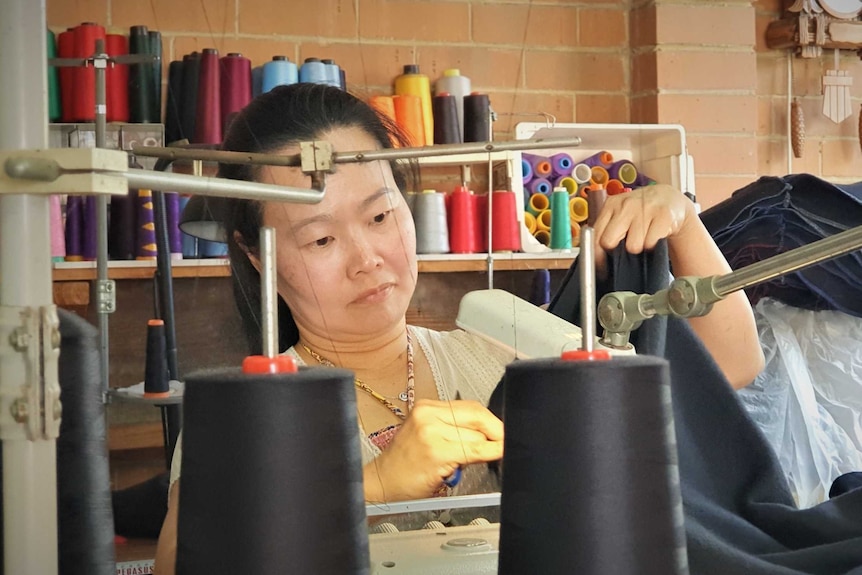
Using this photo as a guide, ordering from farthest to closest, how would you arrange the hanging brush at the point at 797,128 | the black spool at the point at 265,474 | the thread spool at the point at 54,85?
the hanging brush at the point at 797,128 < the thread spool at the point at 54,85 < the black spool at the point at 265,474

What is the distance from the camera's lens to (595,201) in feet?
1.66

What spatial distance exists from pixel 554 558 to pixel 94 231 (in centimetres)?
24

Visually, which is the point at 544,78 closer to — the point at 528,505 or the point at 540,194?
the point at 540,194

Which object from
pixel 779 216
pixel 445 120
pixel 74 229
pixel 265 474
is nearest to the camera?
pixel 265 474

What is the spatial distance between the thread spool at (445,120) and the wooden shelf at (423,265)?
0.19 ft

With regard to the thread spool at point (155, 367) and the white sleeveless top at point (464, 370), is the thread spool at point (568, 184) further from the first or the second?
the thread spool at point (155, 367)

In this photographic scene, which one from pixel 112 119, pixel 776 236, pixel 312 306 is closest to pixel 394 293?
pixel 312 306

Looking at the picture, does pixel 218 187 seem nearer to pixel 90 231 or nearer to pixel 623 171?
pixel 90 231

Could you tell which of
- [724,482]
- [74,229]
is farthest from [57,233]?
[724,482]

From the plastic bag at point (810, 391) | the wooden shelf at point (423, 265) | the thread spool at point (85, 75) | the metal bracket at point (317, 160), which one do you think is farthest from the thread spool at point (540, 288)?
the plastic bag at point (810, 391)

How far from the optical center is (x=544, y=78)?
48 cm

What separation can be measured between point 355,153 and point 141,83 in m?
0.11

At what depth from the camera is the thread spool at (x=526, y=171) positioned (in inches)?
18.7

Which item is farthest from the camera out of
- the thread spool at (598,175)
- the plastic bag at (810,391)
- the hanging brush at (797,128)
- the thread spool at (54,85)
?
the hanging brush at (797,128)
